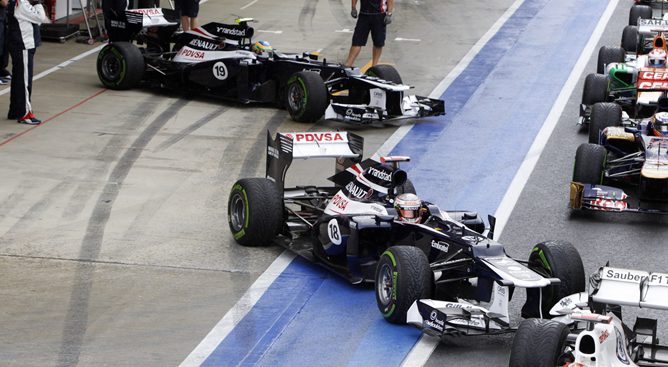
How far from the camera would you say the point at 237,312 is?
477 inches

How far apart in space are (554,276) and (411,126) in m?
8.56

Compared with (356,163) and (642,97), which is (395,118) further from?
(356,163)

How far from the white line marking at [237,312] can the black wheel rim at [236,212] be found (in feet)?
1.94

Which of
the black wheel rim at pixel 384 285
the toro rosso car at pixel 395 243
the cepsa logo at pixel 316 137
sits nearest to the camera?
the toro rosso car at pixel 395 243

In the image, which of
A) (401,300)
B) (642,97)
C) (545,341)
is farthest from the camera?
(642,97)

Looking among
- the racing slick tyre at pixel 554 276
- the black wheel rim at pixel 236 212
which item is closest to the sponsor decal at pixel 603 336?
the racing slick tyre at pixel 554 276

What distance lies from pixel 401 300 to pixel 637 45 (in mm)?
13289

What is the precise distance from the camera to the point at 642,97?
62.3ft

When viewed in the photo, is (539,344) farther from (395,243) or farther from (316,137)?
(316,137)

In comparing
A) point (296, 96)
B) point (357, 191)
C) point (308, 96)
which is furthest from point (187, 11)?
point (357, 191)

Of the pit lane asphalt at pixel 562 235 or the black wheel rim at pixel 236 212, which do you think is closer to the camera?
the pit lane asphalt at pixel 562 235

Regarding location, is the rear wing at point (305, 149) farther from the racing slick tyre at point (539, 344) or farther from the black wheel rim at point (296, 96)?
the black wheel rim at point (296, 96)

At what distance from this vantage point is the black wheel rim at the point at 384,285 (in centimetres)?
1170

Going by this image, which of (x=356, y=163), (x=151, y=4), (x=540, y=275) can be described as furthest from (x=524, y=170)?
(x=151, y=4)
